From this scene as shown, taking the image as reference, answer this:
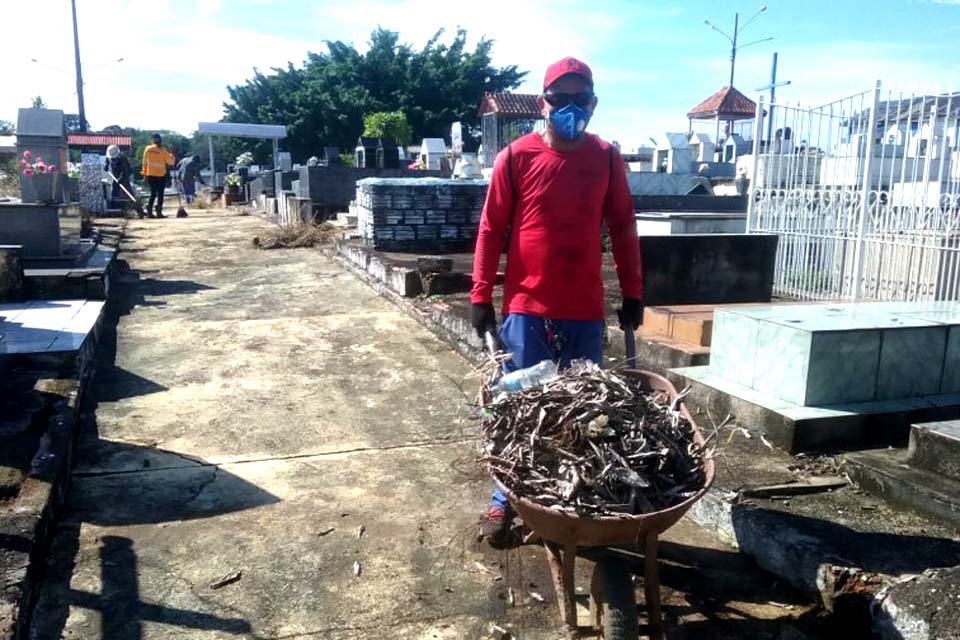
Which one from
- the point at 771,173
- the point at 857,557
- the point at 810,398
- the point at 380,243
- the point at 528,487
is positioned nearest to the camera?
the point at 528,487

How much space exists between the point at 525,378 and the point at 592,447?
49 centimetres

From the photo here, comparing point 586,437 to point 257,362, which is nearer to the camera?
point 586,437

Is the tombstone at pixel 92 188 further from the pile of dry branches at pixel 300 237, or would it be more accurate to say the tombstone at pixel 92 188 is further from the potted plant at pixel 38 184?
→ the potted plant at pixel 38 184

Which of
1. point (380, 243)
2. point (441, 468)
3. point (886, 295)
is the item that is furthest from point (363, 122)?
point (441, 468)

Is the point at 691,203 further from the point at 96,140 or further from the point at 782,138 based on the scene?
the point at 96,140

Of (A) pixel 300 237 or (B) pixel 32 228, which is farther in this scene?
(A) pixel 300 237

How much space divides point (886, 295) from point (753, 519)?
541 centimetres

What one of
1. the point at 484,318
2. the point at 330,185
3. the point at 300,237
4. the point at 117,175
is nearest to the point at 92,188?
the point at 117,175

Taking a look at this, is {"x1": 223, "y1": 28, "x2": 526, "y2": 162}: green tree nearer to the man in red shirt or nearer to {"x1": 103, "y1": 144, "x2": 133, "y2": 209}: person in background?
{"x1": 103, "y1": 144, "x2": 133, "y2": 209}: person in background

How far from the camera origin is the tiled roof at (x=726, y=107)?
1278 inches

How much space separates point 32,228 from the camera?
26.0 feet

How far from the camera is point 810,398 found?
12.1ft

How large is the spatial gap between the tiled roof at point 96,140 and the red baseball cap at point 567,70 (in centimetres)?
4105

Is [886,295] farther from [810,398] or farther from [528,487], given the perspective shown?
[528,487]
